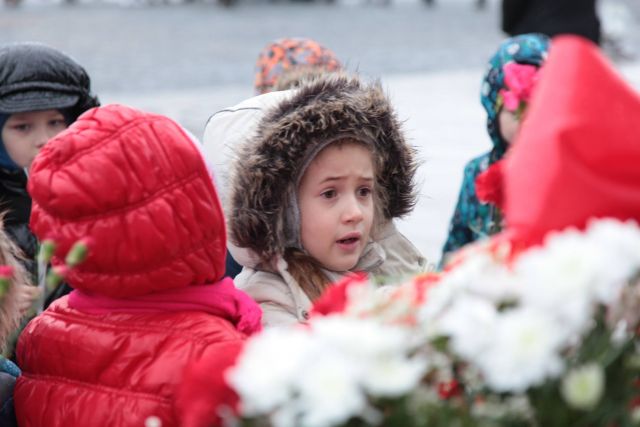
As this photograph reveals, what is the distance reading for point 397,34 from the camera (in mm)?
18688

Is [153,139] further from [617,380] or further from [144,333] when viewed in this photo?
[617,380]

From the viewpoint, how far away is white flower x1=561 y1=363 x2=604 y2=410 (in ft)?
3.32

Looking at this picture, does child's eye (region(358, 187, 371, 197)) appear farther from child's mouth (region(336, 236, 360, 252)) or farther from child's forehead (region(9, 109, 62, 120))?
child's forehead (region(9, 109, 62, 120))

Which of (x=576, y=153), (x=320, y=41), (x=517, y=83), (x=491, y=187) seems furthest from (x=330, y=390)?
(x=320, y=41)

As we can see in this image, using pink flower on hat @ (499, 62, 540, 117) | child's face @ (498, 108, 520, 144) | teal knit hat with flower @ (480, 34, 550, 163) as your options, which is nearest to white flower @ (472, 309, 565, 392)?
pink flower on hat @ (499, 62, 540, 117)

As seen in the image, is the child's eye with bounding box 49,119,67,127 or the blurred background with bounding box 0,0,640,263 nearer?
the child's eye with bounding box 49,119,67,127

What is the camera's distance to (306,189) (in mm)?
2609

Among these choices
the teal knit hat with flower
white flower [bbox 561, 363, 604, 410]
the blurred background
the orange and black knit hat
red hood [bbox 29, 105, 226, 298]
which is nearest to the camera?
white flower [bbox 561, 363, 604, 410]

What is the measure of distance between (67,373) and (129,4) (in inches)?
916

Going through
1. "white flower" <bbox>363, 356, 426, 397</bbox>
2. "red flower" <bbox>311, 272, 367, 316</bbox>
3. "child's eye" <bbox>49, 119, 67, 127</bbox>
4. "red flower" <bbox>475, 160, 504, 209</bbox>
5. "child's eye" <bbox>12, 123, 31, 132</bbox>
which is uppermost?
"white flower" <bbox>363, 356, 426, 397</bbox>

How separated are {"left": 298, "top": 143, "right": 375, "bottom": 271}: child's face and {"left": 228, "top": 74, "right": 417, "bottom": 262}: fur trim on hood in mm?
30

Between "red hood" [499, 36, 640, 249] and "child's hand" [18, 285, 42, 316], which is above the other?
"red hood" [499, 36, 640, 249]

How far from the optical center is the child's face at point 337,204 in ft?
8.44

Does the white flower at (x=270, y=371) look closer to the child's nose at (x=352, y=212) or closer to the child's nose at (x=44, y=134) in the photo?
the child's nose at (x=352, y=212)
